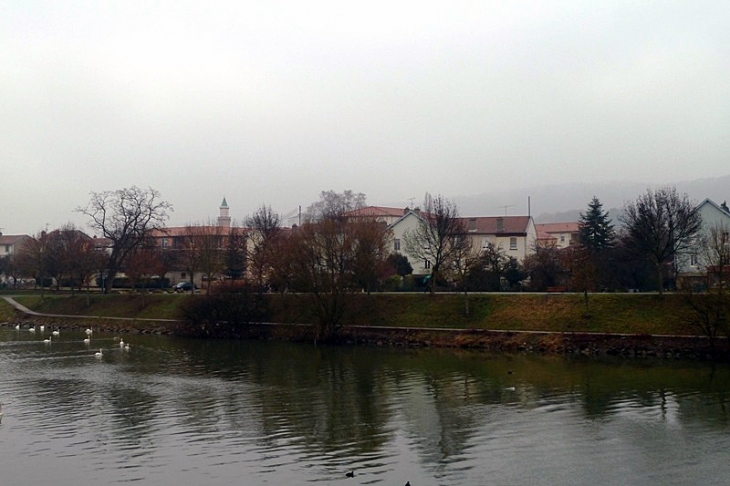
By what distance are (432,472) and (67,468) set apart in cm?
1060

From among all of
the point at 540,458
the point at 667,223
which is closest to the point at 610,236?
the point at 667,223

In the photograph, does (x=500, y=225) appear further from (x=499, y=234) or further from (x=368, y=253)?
(x=368, y=253)

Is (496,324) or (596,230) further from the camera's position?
(596,230)

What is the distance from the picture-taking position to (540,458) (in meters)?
21.9

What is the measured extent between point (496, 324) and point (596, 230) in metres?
25.1

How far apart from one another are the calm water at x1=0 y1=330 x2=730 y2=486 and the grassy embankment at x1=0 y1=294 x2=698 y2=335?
6.26m

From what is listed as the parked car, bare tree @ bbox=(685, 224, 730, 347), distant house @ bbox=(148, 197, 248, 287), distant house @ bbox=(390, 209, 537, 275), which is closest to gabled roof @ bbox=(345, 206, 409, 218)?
distant house @ bbox=(390, 209, 537, 275)

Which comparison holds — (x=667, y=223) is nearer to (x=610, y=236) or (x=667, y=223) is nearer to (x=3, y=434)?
(x=610, y=236)

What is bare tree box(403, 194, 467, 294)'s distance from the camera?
63812 mm

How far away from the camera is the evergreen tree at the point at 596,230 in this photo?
72.6m

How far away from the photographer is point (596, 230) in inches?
2901

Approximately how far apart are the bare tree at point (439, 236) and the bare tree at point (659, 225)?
1390 centimetres

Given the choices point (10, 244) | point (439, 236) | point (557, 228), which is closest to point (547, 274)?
point (439, 236)

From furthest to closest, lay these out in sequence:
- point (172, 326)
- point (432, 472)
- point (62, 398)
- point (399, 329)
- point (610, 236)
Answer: point (610, 236) → point (172, 326) → point (399, 329) → point (62, 398) → point (432, 472)
